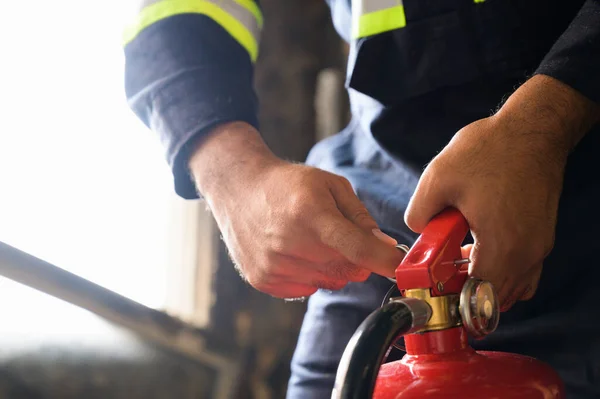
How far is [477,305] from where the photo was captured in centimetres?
51

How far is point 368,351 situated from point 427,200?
0.15 m

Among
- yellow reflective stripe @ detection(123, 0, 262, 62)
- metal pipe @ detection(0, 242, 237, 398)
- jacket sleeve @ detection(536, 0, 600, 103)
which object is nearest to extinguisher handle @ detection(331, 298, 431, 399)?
jacket sleeve @ detection(536, 0, 600, 103)

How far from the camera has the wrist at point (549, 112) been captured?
58cm

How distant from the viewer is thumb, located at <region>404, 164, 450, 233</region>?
543 mm

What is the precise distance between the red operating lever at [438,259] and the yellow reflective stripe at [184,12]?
441mm

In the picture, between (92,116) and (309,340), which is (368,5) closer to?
(309,340)

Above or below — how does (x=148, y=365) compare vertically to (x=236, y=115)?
below

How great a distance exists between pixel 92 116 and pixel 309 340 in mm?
680

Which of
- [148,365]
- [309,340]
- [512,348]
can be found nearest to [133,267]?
[148,365]

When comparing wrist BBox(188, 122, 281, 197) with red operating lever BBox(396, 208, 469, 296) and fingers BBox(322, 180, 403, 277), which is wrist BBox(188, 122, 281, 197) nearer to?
fingers BBox(322, 180, 403, 277)

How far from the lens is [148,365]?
138cm

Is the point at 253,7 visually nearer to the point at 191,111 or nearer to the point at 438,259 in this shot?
the point at 191,111

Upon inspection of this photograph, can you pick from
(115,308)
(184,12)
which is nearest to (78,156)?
(115,308)

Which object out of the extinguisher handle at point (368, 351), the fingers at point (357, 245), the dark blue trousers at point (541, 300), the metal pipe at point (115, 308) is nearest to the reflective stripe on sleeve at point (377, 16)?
the dark blue trousers at point (541, 300)
